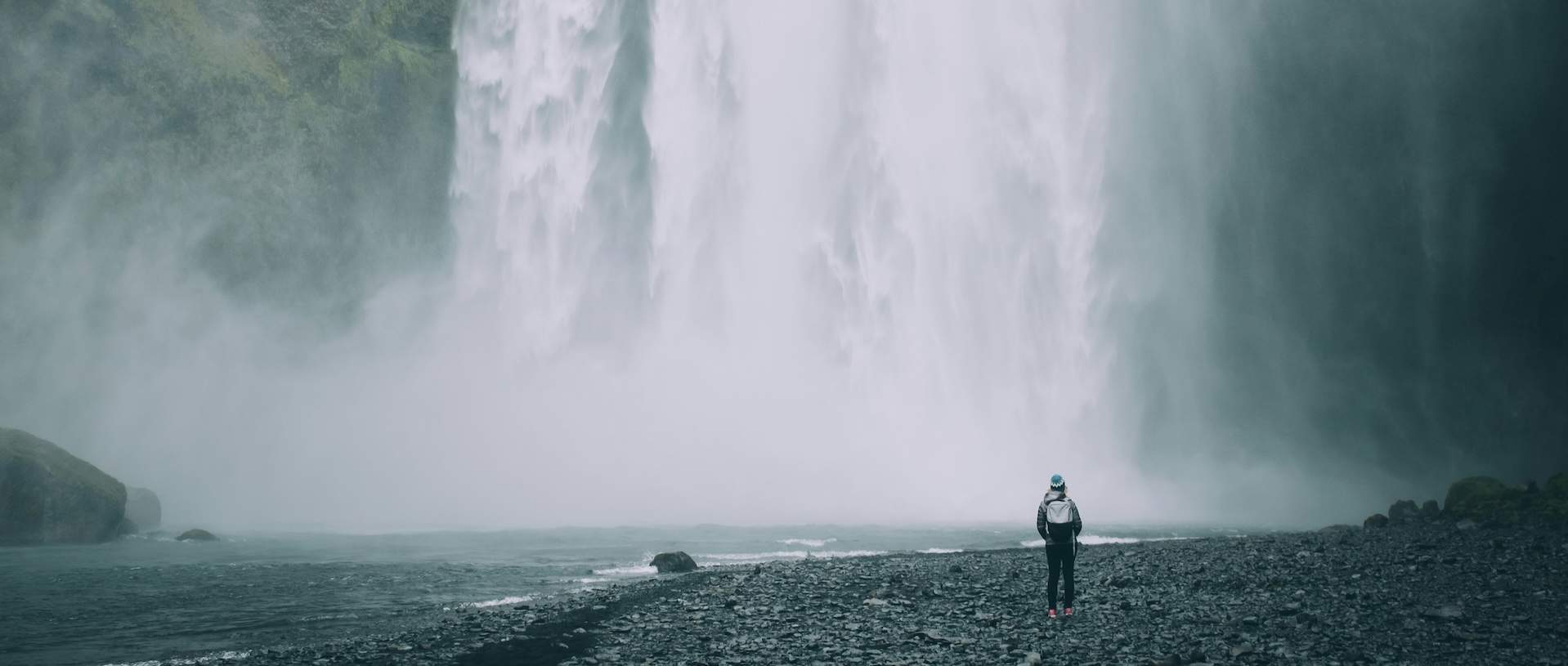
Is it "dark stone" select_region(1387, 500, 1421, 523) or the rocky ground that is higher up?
"dark stone" select_region(1387, 500, 1421, 523)

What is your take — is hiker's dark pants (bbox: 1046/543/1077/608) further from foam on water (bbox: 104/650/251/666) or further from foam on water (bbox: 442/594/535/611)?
foam on water (bbox: 104/650/251/666)

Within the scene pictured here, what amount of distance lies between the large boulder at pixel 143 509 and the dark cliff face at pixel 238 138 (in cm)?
1630

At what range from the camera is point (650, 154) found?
44.7m

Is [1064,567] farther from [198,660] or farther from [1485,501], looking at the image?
[1485,501]

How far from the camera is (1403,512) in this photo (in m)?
27.0

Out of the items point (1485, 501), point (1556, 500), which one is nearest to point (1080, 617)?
point (1556, 500)

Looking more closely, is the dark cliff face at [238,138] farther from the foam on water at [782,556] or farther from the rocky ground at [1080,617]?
the rocky ground at [1080,617]

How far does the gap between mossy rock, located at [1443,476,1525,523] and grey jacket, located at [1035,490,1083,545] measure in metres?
16.2

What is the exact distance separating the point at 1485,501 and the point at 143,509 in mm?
40642

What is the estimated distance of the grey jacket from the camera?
461 inches

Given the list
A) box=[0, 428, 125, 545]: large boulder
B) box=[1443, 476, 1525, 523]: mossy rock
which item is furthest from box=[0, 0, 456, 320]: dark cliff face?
box=[1443, 476, 1525, 523]: mossy rock

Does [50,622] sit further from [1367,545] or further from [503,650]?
[1367,545]

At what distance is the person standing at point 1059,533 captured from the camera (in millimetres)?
11719

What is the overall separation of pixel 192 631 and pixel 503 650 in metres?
5.53
